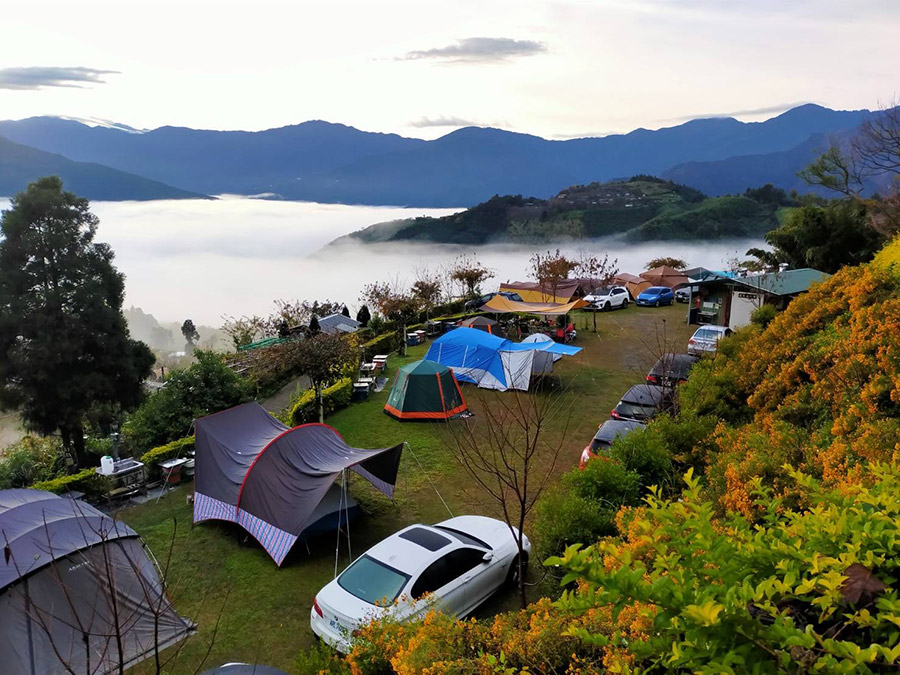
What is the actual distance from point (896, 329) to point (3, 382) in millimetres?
20520

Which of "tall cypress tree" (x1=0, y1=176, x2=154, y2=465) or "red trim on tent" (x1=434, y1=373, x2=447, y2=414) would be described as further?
"tall cypress tree" (x1=0, y1=176, x2=154, y2=465)

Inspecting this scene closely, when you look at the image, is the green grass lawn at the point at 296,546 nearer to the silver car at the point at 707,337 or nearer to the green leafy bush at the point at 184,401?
the green leafy bush at the point at 184,401

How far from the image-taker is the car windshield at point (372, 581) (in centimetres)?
603

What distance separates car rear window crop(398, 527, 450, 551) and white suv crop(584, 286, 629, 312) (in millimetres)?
22602

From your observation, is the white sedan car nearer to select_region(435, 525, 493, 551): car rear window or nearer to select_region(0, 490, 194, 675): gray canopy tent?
select_region(435, 525, 493, 551): car rear window

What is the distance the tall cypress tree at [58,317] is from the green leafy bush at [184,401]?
427 cm

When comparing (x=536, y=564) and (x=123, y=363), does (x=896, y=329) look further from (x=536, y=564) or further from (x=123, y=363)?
(x=123, y=363)

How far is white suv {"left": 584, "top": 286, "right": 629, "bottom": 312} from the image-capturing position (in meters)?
28.5

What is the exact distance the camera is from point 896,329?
5.80m

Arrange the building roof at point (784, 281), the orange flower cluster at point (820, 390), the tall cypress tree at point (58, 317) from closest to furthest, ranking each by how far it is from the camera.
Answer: the orange flower cluster at point (820, 390) < the tall cypress tree at point (58, 317) < the building roof at point (784, 281)

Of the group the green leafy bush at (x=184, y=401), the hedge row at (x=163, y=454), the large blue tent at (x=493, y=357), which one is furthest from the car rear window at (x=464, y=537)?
the green leafy bush at (x=184, y=401)

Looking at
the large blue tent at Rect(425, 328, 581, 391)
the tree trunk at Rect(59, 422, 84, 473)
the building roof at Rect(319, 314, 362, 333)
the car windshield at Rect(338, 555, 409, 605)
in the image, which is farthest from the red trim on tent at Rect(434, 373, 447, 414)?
the building roof at Rect(319, 314, 362, 333)

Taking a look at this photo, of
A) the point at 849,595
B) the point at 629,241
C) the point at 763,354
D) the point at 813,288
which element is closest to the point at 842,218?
the point at 813,288

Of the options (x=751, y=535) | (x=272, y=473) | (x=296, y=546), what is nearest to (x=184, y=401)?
(x=272, y=473)
